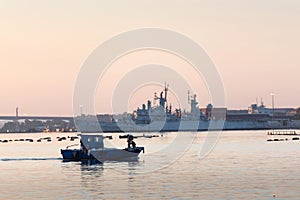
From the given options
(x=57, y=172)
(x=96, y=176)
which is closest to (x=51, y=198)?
(x=96, y=176)

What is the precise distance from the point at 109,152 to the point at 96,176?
2076 centimetres

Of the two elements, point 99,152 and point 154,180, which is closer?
point 154,180

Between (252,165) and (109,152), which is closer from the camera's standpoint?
(252,165)

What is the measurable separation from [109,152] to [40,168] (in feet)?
37.1

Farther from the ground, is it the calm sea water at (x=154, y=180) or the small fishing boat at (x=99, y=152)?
the small fishing boat at (x=99, y=152)

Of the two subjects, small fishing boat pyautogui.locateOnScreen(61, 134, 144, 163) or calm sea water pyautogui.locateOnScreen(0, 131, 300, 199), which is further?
small fishing boat pyautogui.locateOnScreen(61, 134, 144, 163)

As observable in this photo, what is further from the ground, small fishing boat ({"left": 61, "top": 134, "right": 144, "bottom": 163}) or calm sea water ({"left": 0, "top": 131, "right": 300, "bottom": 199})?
small fishing boat ({"left": 61, "top": 134, "right": 144, "bottom": 163})

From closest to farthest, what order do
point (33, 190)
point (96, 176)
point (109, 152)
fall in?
point (33, 190) < point (96, 176) < point (109, 152)

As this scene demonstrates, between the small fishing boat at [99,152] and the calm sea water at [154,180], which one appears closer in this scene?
the calm sea water at [154,180]

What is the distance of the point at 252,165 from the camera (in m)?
77.6

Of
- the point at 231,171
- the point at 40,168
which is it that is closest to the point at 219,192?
the point at 231,171

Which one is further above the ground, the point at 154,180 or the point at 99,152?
the point at 99,152

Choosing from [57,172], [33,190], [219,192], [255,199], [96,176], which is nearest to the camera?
[255,199]

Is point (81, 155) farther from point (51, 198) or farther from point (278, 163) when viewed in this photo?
point (51, 198)
